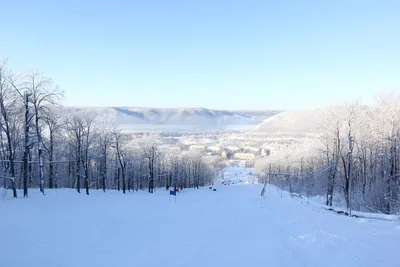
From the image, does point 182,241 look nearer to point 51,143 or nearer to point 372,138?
point 51,143

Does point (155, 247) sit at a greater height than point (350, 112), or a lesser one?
lesser

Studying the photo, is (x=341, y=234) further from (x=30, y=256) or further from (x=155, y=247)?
(x=30, y=256)

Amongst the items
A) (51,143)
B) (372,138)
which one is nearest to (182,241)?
(51,143)

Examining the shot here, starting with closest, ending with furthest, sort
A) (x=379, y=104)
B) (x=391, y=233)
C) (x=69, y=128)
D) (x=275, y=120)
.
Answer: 1. (x=391, y=233)
2. (x=69, y=128)
3. (x=379, y=104)
4. (x=275, y=120)

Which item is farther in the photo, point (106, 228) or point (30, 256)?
point (106, 228)

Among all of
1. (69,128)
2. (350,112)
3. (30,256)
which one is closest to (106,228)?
(30,256)

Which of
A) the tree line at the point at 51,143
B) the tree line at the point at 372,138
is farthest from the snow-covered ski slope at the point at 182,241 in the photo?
the tree line at the point at 372,138

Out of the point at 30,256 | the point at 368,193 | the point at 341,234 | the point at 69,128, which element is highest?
the point at 69,128

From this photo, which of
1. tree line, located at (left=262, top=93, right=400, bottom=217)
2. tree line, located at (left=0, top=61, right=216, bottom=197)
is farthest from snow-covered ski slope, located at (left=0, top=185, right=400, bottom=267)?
tree line, located at (left=262, top=93, right=400, bottom=217)
